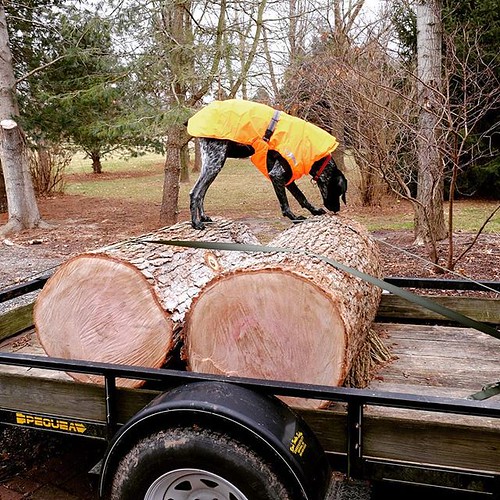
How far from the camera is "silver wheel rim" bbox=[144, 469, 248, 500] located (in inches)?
70.2

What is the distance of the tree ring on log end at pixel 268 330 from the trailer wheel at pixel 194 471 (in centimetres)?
58

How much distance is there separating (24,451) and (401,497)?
207 cm

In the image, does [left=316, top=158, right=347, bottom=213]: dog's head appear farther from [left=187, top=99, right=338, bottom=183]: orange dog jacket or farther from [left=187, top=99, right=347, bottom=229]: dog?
[left=187, top=99, right=338, bottom=183]: orange dog jacket

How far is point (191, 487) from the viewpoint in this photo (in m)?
1.87

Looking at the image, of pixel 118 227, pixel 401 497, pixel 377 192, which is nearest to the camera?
pixel 401 497

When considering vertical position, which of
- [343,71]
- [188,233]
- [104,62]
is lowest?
[188,233]

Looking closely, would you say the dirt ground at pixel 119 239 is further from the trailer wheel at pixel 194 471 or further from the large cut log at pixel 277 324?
the trailer wheel at pixel 194 471

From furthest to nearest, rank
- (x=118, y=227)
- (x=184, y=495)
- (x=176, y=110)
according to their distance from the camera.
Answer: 1. (x=118, y=227)
2. (x=176, y=110)
3. (x=184, y=495)

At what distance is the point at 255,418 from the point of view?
170 cm

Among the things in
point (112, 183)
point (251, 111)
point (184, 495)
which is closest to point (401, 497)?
point (184, 495)

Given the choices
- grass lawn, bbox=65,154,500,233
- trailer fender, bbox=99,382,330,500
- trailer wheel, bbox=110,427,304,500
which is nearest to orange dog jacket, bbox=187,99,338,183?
trailer fender, bbox=99,382,330,500

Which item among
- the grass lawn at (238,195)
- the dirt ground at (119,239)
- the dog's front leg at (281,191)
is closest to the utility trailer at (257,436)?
the dirt ground at (119,239)

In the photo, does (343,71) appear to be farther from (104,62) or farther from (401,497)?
(401,497)

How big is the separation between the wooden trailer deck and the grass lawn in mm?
6651
